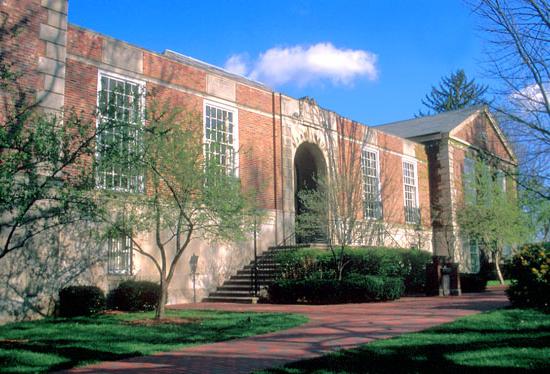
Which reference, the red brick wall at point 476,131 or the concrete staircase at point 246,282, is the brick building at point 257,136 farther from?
the concrete staircase at point 246,282

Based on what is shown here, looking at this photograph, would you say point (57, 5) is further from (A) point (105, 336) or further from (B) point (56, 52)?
(A) point (105, 336)

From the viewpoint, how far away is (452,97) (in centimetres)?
6331

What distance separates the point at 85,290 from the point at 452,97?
5608 centimetres

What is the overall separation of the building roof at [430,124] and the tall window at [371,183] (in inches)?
238

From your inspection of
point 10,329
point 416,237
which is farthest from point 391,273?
point 10,329

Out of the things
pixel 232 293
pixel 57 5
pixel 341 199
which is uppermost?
pixel 57 5

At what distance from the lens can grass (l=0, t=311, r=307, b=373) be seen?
26.3ft

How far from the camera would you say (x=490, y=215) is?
26156 millimetres

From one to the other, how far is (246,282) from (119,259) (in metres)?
4.55

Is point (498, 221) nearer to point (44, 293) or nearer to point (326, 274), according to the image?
point (326, 274)

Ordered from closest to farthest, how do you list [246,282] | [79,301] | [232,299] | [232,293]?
[79,301]
[232,299]
[232,293]
[246,282]

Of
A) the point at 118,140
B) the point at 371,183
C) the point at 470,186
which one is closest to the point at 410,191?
the point at 470,186

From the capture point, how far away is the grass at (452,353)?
22.7ft

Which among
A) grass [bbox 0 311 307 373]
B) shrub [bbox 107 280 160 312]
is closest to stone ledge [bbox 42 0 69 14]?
shrub [bbox 107 280 160 312]
